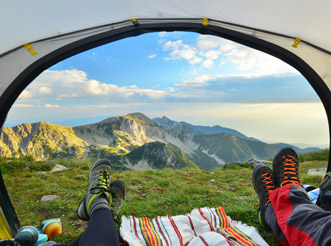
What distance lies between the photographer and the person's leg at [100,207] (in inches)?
57.7

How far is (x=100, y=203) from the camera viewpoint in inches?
75.7

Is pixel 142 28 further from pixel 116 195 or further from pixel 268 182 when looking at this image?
pixel 268 182

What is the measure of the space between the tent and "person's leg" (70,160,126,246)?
881 mm

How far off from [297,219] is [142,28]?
236 cm

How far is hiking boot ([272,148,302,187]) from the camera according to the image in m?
2.21

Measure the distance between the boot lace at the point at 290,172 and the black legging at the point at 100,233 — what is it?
5.55ft

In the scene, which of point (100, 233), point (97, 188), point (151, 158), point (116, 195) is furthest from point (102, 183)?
point (151, 158)

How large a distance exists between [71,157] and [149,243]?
5.86 metres

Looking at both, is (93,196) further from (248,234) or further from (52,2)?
(52,2)

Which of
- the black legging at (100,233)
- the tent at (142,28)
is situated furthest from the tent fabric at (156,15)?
the black legging at (100,233)

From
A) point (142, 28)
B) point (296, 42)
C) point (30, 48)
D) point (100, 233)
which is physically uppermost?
point (142, 28)

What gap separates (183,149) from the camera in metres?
69.9

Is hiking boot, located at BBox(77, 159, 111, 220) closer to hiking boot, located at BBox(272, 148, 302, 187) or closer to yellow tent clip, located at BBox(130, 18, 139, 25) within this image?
yellow tent clip, located at BBox(130, 18, 139, 25)

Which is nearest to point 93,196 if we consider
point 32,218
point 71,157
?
point 32,218
